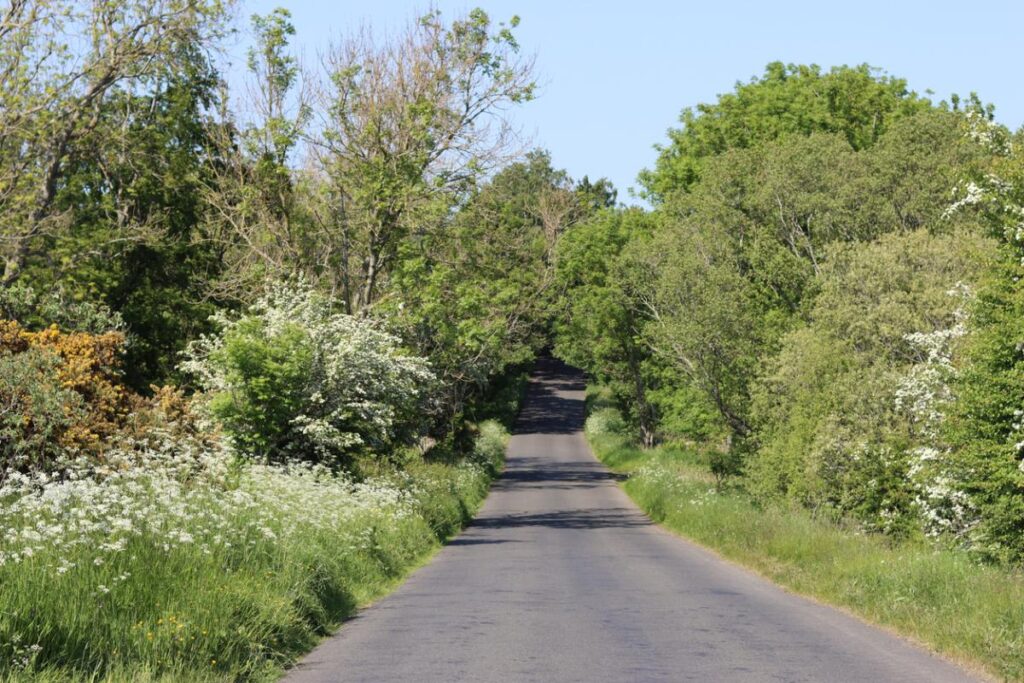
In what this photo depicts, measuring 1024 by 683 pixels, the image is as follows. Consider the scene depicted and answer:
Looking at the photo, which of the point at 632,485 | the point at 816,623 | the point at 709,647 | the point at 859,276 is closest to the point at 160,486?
the point at 709,647

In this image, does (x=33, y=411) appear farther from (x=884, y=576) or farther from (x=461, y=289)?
(x=461, y=289)

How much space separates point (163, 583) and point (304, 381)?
56.9 ft

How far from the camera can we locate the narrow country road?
11.2 m

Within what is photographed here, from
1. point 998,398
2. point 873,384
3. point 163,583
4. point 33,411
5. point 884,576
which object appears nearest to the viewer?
point 163,583

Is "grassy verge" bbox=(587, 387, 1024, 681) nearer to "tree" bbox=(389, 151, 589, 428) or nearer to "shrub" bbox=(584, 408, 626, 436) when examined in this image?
"tree" bbox=(389, 151, 589, 428)

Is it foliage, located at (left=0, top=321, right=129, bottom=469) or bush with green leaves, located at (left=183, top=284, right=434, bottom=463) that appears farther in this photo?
bush with green leaves, located at (left=183, top=284, right=434, bottom=463)

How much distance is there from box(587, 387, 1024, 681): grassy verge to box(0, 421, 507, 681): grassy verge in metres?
6.69

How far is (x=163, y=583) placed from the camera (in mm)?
11469

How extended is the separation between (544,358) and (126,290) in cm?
9369

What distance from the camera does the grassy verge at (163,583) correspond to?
9500 mm

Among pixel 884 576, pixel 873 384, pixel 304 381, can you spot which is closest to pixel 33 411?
pixel 304 381

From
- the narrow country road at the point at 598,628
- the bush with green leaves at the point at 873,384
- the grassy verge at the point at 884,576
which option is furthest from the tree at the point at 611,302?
the narrow country road at the point at 598,628

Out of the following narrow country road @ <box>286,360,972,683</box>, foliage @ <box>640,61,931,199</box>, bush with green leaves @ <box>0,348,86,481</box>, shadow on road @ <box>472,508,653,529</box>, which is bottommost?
shadow on road @ <box>472,508,653,529</box>

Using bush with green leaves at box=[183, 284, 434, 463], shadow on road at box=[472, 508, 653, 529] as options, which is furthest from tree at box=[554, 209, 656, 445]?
bush with green leaves at box=[183, 284, 434, 463]
